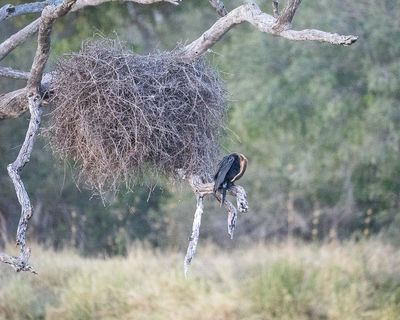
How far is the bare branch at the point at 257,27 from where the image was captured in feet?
15.5

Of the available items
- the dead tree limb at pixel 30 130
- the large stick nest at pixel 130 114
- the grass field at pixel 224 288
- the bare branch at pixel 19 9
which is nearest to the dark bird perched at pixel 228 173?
the large stick nest at pixel 130 114

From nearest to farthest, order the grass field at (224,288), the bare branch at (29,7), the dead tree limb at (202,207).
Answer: the dead tree limb at (202,207) < the bare branch at (29,7) < the grass field at (224,288)

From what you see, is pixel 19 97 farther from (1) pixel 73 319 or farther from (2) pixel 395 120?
(2) pixel 395 120

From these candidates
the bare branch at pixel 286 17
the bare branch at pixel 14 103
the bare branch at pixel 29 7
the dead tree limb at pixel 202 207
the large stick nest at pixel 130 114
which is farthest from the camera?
the bare branch at pixel 29 7

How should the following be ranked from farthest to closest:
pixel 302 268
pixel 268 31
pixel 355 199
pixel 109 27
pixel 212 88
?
pixel 355 199 < pixel 109 27 < pixel 302 268 < pixel 212 88 < pixel 268 31

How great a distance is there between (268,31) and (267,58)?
10326mm

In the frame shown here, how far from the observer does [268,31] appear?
516cm

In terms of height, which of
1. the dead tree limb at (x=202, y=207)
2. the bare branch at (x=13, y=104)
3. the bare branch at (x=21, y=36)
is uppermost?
the bare branch at (x=21, y=36)

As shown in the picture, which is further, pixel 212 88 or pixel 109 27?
pixel 109 27

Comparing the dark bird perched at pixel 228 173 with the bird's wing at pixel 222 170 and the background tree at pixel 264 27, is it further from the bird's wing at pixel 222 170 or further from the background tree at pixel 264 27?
the background tree at pixel 264 27

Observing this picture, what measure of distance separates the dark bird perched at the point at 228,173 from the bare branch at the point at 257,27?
0.71 m

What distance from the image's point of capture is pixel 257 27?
5.31m

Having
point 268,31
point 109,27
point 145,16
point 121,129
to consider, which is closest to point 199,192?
point 121,129

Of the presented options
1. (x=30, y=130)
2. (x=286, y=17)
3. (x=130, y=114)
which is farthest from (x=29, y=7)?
(x=286, y=17)
